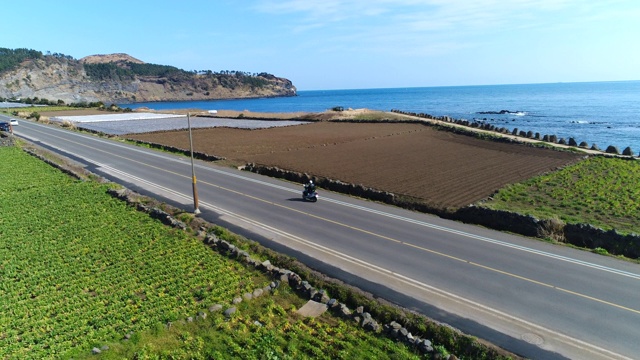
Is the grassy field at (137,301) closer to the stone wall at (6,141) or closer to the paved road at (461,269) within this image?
the paved road at (461,269)

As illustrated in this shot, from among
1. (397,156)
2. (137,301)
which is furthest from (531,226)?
(397,156)

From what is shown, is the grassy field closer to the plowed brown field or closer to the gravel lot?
the plowed brown field

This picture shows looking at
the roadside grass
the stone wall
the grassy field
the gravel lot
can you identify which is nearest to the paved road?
the grassy field

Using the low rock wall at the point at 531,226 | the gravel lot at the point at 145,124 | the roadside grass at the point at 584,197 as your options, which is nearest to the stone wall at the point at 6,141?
the gravel lot at the point at 145,124

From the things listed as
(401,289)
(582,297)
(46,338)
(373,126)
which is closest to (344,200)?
(401,289)

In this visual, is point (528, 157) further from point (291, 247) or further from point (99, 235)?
point (99, 235)

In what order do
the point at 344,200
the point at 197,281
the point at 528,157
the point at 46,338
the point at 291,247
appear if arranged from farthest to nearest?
1. the point at 528,157
2. the point at 344,200
3. the point at 291,247
4. the point at 197,281
5. the point at 46,338

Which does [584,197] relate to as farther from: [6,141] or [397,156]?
[6,141]
